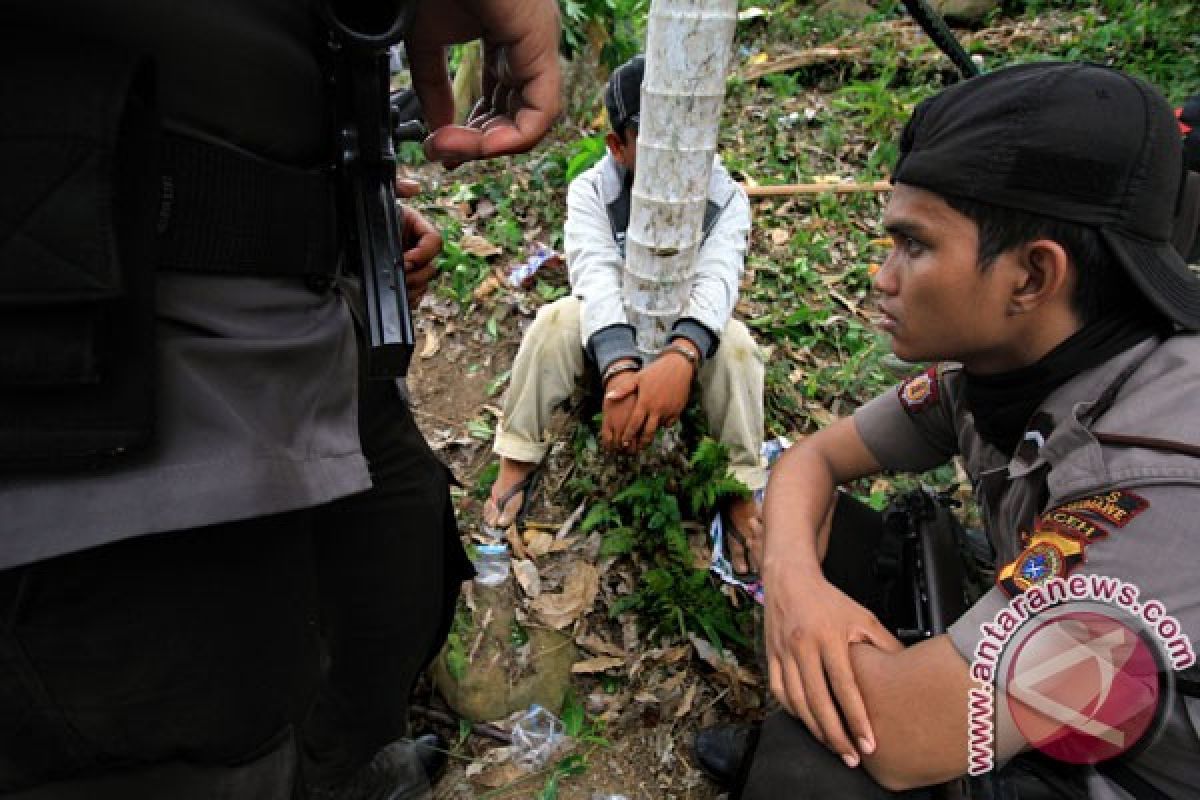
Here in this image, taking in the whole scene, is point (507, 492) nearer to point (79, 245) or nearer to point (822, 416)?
point (822, 416)

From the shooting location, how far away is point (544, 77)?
1.63 m

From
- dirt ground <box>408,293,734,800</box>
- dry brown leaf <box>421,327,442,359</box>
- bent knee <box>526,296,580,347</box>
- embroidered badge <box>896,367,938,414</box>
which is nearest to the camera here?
embroidered badge <box>896,367,938,414</box>

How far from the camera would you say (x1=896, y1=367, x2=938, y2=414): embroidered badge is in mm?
2479

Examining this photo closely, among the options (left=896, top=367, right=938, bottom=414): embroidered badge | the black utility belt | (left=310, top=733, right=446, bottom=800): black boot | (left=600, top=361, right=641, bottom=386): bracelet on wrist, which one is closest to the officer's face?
(left=896, top=367, right=938, bottom=414): embroidered badge

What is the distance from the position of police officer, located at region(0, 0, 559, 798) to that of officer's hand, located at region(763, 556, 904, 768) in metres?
1.21

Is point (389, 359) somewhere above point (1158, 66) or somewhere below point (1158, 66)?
below

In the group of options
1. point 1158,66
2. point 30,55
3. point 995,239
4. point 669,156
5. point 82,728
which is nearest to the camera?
point 30,55

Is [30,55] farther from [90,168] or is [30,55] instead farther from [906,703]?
[906,703]

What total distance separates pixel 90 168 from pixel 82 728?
842 mm

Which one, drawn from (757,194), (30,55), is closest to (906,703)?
(30,55)

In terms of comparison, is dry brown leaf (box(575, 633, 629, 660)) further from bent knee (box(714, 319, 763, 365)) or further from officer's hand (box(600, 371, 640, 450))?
bent knee (box(714, 319, 763, 365))

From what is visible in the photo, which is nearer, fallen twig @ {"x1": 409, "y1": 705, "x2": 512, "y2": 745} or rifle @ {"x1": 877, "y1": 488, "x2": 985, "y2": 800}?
rifle @ {"x1": 877, "y1": 488, "x2": 985, "y2": 800}

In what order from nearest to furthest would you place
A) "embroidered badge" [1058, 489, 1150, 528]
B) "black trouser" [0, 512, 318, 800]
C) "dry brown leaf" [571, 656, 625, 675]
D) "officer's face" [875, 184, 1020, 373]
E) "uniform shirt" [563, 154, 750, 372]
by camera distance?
"black trouser" [0, 512, 318, 800] < "embroidered badge" [1058, 489, 1150, 528] < "officer's face" [875, 184, 1020, 373] < "dry brown leaf" [571, 656, 625, 675] < "uniform shirt" [563, 154, 750, 372]

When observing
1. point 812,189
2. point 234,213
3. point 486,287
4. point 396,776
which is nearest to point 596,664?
point 396,776
